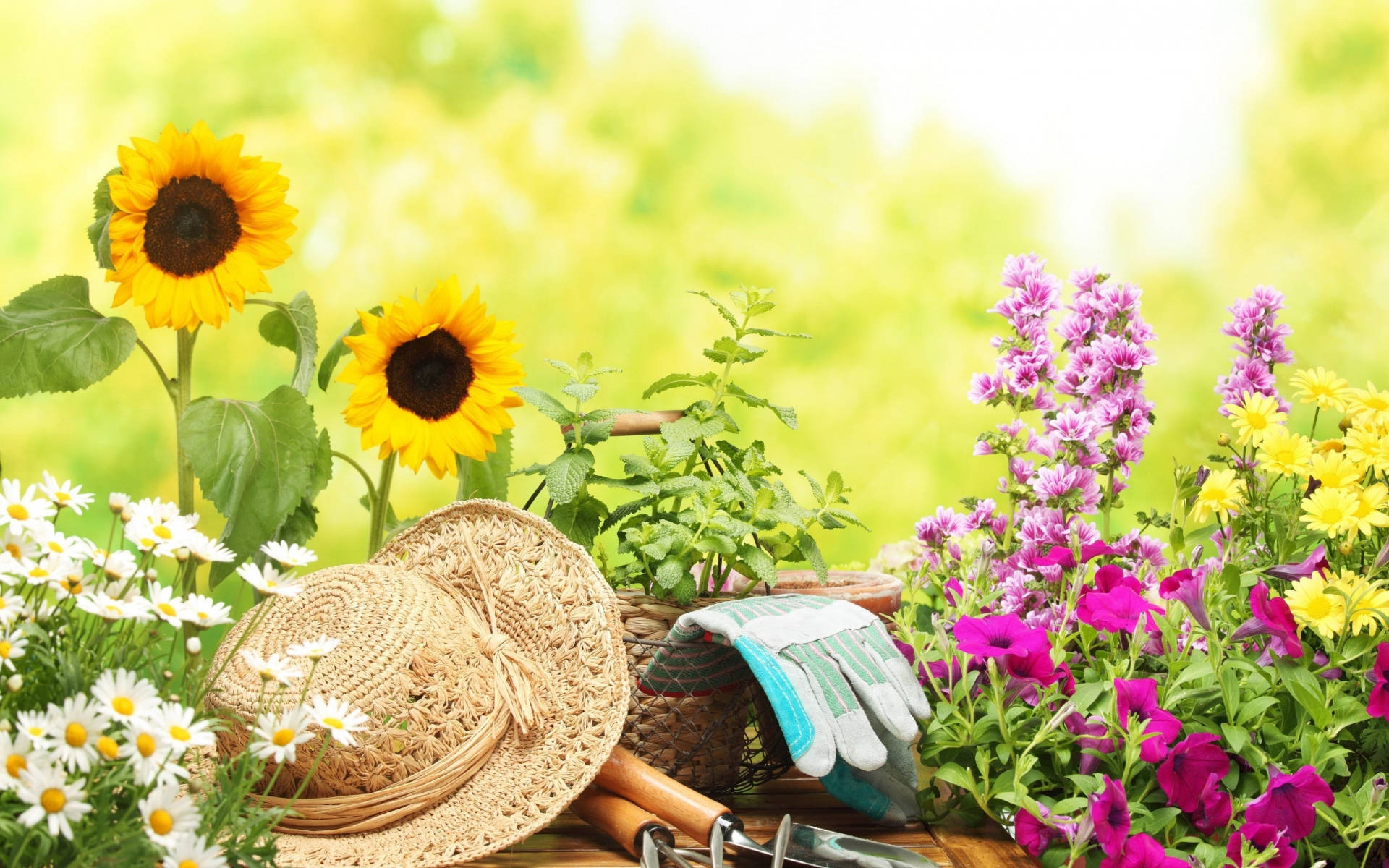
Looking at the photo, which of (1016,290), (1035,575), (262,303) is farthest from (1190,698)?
(262,303)

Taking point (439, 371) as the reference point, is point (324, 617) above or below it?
below

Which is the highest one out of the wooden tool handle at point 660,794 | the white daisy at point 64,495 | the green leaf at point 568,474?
the green leaf at point 568,474

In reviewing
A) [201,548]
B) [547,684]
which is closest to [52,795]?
[201,548]

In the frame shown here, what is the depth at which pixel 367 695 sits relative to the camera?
3.02ft

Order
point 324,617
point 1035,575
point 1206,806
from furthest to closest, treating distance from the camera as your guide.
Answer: point 1035,575 < point 324,617 < point 1206,806

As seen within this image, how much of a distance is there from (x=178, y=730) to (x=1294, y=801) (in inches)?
31.9

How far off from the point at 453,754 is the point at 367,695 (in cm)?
9

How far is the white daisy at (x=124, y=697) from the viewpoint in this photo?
1.97 feet

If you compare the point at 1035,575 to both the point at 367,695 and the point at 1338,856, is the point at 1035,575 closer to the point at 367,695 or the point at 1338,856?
the point at 1338,856

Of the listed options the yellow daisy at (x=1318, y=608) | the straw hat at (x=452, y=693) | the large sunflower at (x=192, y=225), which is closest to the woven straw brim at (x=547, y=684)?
the straw hat at (x=452, y=693)

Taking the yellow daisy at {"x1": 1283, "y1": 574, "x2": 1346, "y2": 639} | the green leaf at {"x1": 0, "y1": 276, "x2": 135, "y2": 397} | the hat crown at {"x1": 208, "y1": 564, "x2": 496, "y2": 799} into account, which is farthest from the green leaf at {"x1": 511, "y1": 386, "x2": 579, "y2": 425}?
the yellow daisy at {"x1": 1283, "y1": 574, "x2": 1346, "y2": 639}

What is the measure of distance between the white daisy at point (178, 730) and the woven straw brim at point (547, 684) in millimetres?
282

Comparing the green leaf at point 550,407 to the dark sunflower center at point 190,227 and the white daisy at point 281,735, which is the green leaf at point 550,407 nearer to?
the dark sunflower center at point 190,227

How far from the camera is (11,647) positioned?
634 mm
